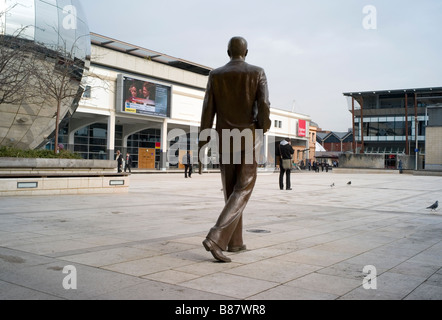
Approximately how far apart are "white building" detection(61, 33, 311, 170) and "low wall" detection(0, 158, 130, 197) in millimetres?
20523

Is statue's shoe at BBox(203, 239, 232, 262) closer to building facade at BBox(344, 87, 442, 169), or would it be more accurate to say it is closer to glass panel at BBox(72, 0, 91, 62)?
glass panel at BBox(72, 0, 91, 62)

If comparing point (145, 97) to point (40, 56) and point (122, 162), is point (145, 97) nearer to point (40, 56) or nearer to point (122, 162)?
point (122, 162)

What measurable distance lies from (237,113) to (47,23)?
1518 cm

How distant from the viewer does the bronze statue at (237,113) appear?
16.4 feet

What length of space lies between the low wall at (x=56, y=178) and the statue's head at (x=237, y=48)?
9.01 meters

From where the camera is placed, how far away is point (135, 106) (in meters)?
39.4

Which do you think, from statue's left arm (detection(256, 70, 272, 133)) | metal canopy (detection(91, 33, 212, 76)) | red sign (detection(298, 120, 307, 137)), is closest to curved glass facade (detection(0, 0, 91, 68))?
statue's left arm (detection(256, 70, 272, 133))

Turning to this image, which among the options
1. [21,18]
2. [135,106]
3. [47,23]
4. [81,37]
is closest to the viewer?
[21,18]

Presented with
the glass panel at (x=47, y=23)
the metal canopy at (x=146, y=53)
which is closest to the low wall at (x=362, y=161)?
the metal canopy at (x=146, y=53)

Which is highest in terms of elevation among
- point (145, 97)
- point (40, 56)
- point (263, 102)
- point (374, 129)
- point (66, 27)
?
point (374, 129)

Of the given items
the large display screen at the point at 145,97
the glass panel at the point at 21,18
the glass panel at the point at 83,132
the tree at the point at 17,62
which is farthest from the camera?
the glass panel at the point at 83,132

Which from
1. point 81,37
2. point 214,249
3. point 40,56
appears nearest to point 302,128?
point 81,37

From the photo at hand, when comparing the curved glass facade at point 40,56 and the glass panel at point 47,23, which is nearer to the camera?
the curved glass facade at point 40,56

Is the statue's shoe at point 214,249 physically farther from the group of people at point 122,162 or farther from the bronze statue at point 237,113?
the group of people at point 122,162
